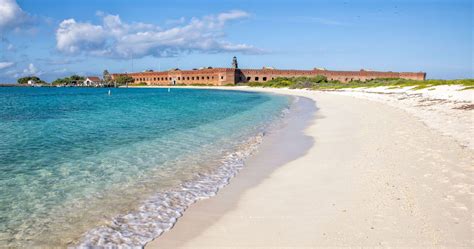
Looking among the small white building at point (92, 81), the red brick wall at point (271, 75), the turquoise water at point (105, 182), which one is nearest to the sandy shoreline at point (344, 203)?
the turquoise water at point (105, 182)

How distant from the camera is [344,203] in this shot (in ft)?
17.4

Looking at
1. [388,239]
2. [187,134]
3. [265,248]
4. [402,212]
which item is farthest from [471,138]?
[187,134]

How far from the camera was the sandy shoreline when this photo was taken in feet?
13.6

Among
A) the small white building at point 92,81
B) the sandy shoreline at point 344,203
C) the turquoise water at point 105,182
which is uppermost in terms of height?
the small white building at point 92,81

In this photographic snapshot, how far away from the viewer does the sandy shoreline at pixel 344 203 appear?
415 centimetres

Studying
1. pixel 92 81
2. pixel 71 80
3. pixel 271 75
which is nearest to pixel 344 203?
pixel 271 75

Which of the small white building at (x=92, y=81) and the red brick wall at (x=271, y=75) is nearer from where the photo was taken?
the red brick wall at (x=271, y=75)

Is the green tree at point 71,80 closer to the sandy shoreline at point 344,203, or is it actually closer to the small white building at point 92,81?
the small white building at point 92,81

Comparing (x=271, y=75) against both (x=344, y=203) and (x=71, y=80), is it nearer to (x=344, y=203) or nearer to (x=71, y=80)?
(x=344, y=203)

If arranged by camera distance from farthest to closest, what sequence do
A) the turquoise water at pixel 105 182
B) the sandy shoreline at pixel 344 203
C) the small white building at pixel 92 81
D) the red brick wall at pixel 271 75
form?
the small white building at pixel 92 81, the red brick wall at pixel 271 75, the turquoise water at pixel 105 182, the sandy shoreline at pixel 344 203

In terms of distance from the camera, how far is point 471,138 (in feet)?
31.3

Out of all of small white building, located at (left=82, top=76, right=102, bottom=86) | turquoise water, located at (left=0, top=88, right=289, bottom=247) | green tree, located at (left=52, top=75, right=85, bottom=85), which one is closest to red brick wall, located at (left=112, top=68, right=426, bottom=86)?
small white building, located at (left=82, top=76, right=102, bottom=86)

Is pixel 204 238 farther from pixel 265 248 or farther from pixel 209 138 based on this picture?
pixel 209 138

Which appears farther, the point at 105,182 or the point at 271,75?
the point at 271,75
